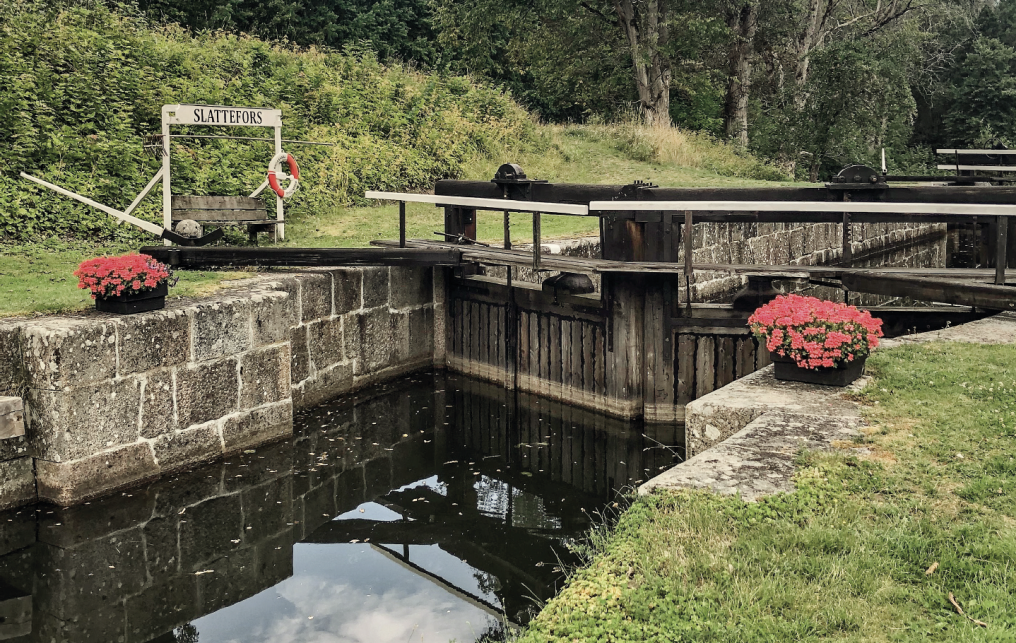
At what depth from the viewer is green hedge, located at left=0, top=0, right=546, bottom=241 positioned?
1238cm

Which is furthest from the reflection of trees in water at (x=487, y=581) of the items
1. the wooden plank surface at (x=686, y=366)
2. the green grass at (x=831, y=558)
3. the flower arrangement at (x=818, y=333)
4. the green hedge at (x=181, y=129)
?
the green hedge at (x=181, y=129)

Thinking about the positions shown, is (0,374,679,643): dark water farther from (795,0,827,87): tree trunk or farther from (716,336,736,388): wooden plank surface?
(795,0,827,87): tree trunk

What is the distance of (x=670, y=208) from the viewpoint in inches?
323

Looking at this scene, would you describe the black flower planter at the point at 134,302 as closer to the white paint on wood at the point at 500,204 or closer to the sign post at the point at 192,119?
the white paint on wood at the point at 500,204

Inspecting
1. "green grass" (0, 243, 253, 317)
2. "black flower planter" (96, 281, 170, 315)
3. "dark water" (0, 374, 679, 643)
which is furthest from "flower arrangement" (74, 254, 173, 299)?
"dark water" (0, 374, 679, 643)

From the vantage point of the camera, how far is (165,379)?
288 inches

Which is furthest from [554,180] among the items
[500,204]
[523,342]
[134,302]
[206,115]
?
[134,302]

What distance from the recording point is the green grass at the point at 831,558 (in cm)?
352

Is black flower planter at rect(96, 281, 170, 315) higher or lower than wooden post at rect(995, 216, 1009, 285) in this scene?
lower

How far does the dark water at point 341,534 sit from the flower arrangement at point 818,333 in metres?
1.55

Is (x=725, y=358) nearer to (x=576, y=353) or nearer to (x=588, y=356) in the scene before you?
(x=588, y=356)

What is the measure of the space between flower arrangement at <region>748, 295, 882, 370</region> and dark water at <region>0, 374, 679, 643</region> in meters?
1.55

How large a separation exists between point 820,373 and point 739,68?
2384cm

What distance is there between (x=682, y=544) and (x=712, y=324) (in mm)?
4841
